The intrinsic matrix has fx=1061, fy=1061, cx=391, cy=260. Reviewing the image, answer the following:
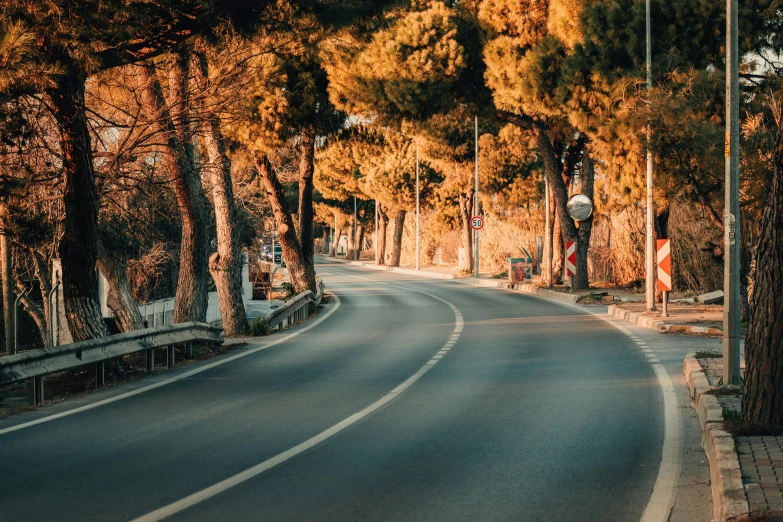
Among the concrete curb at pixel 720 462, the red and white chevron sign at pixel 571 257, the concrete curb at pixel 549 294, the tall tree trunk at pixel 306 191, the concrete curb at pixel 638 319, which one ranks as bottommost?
the concrete curb at pixel 549 294

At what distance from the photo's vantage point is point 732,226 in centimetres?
1212

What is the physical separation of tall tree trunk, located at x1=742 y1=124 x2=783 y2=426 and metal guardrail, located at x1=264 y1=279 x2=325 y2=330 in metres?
14.4

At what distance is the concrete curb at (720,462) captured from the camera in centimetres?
624

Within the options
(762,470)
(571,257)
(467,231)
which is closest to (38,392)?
(762,470)

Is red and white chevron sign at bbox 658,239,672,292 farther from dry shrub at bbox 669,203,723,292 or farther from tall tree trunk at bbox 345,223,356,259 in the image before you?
tall tree trunk at bbox 345,223,356,259

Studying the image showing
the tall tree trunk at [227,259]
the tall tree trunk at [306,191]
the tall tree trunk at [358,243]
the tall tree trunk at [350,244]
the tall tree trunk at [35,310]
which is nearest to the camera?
the tall tree trunk at [227,259]

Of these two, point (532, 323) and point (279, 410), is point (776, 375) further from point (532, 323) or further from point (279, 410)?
point (532, 323)

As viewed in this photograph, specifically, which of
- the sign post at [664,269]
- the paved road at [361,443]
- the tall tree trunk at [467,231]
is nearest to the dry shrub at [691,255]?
the sign post at [664,269]

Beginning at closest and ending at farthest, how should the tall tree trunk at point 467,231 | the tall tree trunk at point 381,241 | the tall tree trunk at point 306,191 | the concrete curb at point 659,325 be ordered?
the concrete curb at point 659,325
the tall tree trunk at point 306,191
the tall tree trunk at point 467,231
the tall tree trunk at point 381,241

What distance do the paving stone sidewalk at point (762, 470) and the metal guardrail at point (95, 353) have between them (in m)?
7.23

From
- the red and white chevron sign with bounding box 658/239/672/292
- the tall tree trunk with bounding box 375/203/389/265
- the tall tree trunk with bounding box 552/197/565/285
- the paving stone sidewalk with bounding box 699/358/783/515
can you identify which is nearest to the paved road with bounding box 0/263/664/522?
the paving stone sidewalk with bounding box 699/358/783/515

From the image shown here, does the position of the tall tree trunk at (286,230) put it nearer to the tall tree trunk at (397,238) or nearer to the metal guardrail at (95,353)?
the metal guardrail at (95,353)

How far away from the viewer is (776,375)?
29.4 feet

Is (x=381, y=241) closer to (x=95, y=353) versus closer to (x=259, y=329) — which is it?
(x=259, y=329)
